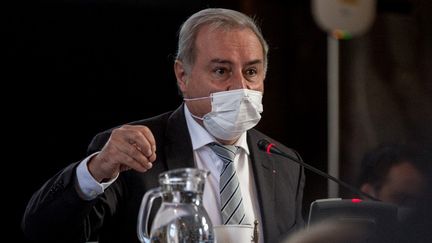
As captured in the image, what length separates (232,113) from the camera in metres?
1.84

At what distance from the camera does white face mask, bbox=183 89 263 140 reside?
1.85 meters

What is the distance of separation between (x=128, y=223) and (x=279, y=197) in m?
0.38

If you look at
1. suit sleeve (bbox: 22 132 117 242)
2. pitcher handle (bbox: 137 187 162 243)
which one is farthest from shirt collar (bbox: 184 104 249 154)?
pitcher handle (bbox: 137 187 162 243)

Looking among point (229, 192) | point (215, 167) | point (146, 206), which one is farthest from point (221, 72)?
point (146, 206)

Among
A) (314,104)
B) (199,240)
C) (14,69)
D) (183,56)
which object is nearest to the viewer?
(199,240)

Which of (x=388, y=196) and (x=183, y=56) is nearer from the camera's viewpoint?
(x=388, y=196)

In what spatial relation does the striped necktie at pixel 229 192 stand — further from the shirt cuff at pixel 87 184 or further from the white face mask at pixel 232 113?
the shirt cuff at pixel 87 184

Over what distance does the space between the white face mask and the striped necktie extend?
6 centimetres

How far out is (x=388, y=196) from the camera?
1.14 m

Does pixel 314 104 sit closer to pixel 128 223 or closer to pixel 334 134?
pixel 334 134

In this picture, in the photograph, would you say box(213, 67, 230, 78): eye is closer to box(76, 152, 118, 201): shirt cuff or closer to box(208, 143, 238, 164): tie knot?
box(208, 143, 238, 164): tie knot

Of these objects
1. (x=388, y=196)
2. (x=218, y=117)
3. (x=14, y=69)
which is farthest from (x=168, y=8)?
(x=388, y=196)

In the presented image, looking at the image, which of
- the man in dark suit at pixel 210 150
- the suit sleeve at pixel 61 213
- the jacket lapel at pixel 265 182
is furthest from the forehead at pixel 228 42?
the suit sleeve at pixel 61 213

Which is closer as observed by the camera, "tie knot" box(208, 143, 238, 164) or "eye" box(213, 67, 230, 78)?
"tie knot" box(208, 143, 238, 164)
